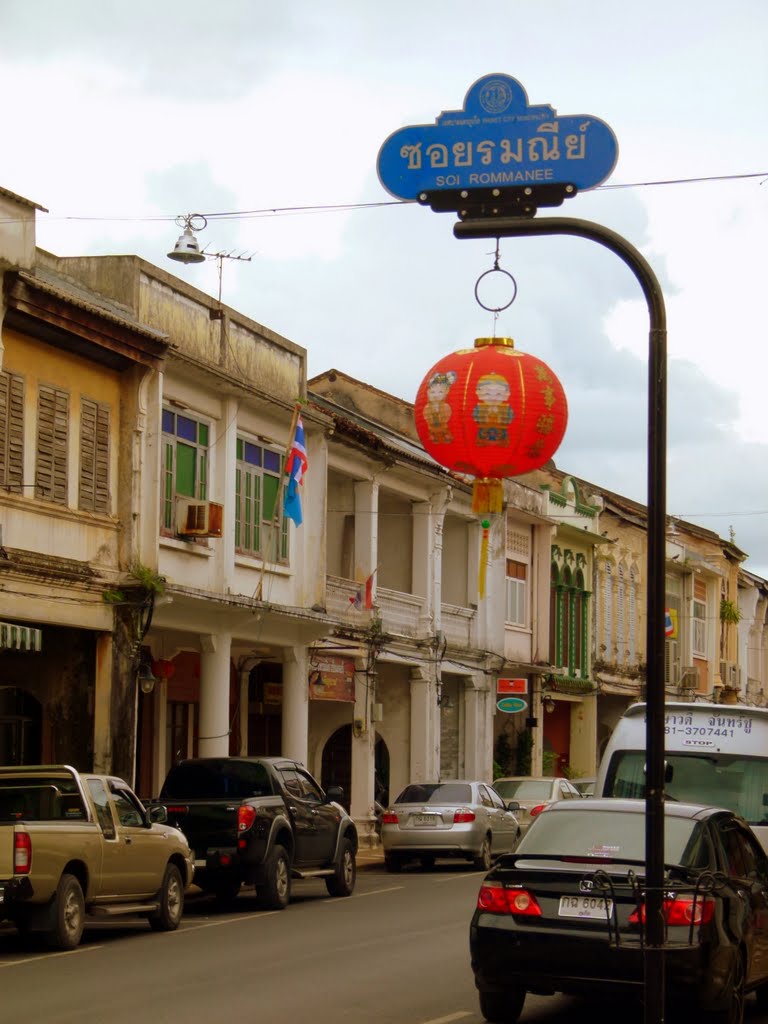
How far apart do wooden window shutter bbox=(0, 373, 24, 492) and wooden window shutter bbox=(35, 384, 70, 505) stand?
0.43 meters

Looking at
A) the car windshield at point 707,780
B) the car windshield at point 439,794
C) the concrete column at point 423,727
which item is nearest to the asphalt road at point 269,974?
the car windshield at point 707,780

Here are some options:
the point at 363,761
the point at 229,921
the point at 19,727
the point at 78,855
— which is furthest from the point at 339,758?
the point at 78,855

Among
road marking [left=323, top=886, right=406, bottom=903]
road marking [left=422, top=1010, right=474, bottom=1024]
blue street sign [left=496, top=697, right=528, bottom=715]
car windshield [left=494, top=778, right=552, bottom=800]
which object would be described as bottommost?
road marking [left=323, top=886, right=406, bottom=903]

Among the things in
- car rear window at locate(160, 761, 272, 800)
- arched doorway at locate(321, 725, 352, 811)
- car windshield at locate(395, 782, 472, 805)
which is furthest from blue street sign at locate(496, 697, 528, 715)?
car rear window at locate(160, 761, 272, 800)

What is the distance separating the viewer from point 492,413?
15102 millimetres

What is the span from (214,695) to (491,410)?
43.9 feet

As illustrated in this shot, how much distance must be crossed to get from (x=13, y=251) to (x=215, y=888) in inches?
338

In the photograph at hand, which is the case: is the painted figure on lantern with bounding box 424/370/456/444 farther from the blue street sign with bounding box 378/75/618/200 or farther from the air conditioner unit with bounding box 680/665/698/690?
the air conditioner unit with bounding box 680/665/698/690

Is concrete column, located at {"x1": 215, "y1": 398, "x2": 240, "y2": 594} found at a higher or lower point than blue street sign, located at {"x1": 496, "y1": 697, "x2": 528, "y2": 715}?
higher

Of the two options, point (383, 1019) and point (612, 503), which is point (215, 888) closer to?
point (383, 1019)

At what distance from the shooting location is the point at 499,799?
3052cm

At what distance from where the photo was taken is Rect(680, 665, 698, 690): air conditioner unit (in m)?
57.4

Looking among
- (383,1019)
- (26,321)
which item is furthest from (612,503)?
(383,1019)

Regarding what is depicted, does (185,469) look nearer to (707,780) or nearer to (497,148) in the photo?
(707,780)
